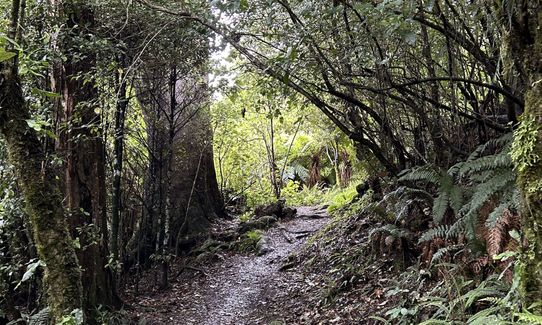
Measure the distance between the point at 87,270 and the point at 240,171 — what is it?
7374 millimetres

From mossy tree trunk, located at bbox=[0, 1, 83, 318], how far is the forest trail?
2857 millimetres

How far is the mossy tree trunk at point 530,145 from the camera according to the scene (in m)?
2.01

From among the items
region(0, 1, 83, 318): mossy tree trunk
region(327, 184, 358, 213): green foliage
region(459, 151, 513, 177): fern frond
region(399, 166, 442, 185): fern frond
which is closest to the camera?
region(0, 1, 83, 318): mossy tree trunk

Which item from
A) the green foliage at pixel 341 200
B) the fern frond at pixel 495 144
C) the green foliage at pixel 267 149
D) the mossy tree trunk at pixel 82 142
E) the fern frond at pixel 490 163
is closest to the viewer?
the fern frond at pixel 490 163

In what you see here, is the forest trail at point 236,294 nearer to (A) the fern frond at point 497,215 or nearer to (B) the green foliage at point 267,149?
(B) the green foliage at point 267,149

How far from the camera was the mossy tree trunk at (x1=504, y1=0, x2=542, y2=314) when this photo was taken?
2012 millimetres

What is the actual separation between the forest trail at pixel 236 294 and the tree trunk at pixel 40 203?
285 cm

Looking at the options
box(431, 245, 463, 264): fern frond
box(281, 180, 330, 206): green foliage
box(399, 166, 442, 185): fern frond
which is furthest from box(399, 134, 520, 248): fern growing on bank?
box(281, 180, 330, 206): green foliage

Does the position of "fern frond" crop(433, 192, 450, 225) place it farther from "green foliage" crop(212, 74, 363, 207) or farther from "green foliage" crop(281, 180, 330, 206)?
"green foliage" crop(281, 180, 330, 206)

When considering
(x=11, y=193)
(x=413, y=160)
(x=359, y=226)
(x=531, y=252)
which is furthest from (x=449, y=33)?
(x=11, y=193)

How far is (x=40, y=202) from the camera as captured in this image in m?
3.17

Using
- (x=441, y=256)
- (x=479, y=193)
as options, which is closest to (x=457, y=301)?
(x=479, y=193)

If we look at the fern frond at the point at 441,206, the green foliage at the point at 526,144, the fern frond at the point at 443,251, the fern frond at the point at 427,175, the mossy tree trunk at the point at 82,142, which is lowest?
the fern frond at the point at 443,251

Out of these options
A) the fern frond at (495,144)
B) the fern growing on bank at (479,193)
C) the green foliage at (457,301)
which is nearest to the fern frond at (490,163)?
the fern growing on bank at (479,193)
